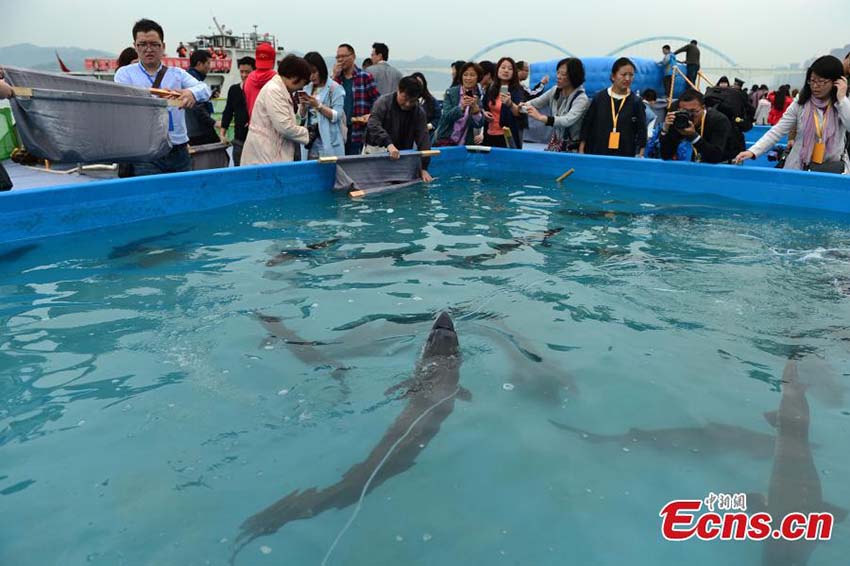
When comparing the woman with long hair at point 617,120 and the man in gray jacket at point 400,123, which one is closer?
the man in gray jacket at point 400,123

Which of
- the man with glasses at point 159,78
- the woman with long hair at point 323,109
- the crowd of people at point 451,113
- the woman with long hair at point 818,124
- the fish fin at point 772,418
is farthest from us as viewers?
the woman with long hair at point 323,109

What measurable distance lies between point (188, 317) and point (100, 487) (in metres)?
1.77

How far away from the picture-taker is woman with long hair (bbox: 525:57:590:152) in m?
8.45

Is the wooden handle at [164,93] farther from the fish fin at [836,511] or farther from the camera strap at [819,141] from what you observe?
the camera strap at [819,141]

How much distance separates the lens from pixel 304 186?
8.16 metres

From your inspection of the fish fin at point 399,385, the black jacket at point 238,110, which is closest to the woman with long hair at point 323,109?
the black jacket at point 238,110

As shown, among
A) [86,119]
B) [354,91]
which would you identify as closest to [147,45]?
Answer: [86,119]

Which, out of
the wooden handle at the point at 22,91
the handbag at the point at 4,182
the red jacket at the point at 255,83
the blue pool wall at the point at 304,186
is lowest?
the blue pool wall at the point at 304,186

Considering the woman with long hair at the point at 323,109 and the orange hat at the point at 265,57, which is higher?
the orange hat at the point at 265,57

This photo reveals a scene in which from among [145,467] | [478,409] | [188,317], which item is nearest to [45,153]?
[188,317]

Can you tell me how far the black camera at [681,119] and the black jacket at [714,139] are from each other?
0.26 meters

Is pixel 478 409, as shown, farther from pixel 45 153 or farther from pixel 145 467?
pixel 45 153

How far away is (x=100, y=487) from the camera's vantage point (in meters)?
2.54

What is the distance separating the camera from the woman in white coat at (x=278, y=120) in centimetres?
666
